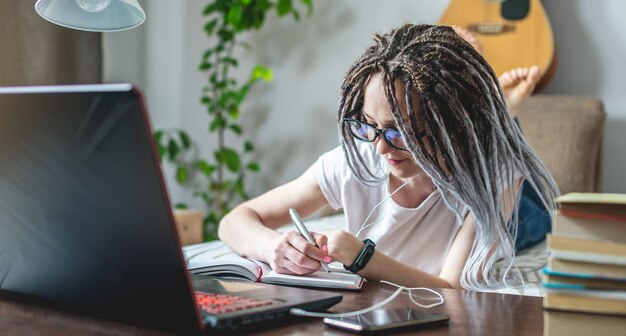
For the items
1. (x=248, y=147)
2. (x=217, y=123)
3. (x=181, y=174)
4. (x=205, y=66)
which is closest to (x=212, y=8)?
(x=205, y=66)

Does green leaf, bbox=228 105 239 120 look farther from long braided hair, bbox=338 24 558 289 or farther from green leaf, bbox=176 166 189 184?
long braided hair, bbox=338 24 558 289

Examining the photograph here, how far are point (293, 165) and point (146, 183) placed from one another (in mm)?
2737

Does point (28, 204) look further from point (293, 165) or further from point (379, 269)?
point (293, 165)

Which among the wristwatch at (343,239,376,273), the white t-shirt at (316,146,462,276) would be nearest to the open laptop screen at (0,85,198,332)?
the wristwatch at (343,239,376,273)

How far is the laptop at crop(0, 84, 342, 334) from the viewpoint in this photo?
658mm

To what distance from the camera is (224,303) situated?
0.80 m

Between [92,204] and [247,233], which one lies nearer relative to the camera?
[92,204]

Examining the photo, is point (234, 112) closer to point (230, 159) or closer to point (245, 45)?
point (230, 159)

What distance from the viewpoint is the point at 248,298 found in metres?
0.84

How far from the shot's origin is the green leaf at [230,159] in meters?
3.30

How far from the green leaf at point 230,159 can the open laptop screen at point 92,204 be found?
2.48 metres

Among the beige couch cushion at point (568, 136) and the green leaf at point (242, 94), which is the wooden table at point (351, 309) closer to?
the beige couch cushion at point (568, 136)

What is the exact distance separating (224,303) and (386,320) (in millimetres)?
164

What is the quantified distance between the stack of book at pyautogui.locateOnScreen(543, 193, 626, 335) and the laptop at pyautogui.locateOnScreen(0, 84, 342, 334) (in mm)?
264
